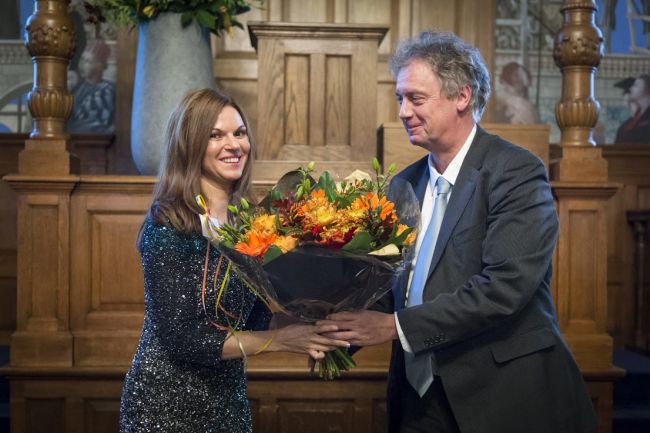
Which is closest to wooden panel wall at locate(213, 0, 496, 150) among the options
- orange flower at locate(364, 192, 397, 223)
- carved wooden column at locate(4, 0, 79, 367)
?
carved wooden column at locate(4, 0, 79, 367)

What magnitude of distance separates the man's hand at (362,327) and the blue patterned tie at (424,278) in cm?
13

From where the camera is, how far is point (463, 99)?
2354 millimetres

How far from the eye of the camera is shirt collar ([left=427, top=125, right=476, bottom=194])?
7.59ft

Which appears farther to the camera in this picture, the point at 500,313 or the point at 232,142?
the point at 232,142

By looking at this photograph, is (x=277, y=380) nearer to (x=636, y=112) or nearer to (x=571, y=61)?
(x=571, y=61)

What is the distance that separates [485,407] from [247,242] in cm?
76

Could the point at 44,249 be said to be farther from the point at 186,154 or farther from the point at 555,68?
the point at 555,68

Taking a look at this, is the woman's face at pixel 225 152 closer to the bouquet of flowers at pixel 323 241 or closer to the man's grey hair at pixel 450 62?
the bouquet of flowers at pixel 323 241

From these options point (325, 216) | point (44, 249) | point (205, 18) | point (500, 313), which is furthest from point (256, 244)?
point (205, 18)

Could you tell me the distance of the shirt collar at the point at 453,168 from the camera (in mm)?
2312

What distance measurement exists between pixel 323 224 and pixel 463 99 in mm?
727

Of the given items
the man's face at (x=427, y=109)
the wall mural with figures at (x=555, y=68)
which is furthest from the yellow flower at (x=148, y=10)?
the wall mural with figures at (x=555, y=68)

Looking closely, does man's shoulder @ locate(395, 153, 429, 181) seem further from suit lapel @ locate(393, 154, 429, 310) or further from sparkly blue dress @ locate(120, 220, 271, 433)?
sparkly blue dress @ locate(120, 220, 271, 433)

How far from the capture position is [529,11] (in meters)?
5.70
